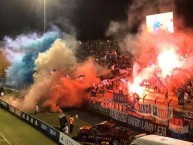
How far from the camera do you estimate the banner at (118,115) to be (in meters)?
29.0

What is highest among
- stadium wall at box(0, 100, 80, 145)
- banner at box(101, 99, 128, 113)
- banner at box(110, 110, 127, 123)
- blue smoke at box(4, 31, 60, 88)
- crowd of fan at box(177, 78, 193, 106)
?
blue smoke at box(4, 31, 60, 88)

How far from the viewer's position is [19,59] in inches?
1812

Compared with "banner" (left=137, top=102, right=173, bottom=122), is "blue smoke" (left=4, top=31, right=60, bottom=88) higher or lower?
higher

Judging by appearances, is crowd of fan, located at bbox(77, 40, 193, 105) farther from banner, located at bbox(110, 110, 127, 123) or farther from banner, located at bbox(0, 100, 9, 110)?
banner, located at bbox(0, 100, 9, 110)

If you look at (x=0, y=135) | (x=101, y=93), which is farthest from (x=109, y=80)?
(x=0, y=135)

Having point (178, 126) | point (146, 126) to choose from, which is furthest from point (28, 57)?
A: point (178, 126)

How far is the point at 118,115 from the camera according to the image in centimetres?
3005

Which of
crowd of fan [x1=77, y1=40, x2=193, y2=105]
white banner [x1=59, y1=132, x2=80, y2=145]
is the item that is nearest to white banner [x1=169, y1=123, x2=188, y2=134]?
crowd of fan [x1=77, y1=40, x2=193, y2=105]

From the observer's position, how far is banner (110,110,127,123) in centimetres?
2903

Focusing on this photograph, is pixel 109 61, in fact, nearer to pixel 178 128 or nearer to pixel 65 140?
pixel 178 128

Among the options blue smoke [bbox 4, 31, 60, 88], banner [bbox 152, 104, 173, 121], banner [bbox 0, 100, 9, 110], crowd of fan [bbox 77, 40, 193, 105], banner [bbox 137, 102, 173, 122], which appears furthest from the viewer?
blue smoke [bbox 4, 31, 60, 88]

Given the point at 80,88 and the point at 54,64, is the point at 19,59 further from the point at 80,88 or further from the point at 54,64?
the point at 80,88

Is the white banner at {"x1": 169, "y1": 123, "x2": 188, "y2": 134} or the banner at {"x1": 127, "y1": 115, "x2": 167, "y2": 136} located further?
the banner at {"x1": 127, "y1": 115, "x2": 167, "y2": 136}

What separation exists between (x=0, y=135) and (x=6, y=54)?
32102mm
